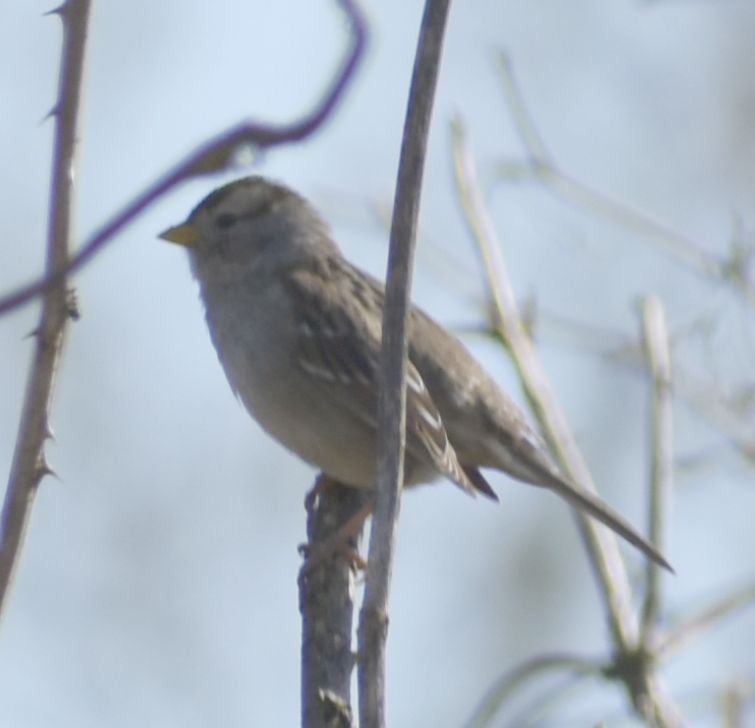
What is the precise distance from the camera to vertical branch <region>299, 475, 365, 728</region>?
2.41 metres

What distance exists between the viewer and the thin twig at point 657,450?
3.20 meters

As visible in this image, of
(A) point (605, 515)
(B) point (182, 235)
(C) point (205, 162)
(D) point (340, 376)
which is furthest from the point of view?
(B) point (182, 235)

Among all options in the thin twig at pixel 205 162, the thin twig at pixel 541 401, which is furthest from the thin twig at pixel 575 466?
the thin twig at pixel 205 162

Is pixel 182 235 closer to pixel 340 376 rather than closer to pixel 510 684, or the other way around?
pixel 340 376

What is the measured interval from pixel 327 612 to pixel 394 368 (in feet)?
4.72

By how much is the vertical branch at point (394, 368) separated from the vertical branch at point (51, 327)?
0.41 m

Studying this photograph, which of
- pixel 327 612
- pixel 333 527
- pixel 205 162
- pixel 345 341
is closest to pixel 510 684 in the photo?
pixel 327 612

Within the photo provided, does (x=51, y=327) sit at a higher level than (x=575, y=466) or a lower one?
lower

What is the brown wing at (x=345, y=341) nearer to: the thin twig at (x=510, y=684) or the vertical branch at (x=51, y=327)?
the thin twig at (x=510, y=684)

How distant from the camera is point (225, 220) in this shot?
5430mm

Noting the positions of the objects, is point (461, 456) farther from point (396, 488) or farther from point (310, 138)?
point (310, 138)

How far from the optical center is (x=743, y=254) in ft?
14.8

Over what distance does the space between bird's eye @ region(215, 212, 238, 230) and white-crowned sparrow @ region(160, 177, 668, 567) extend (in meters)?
0.21

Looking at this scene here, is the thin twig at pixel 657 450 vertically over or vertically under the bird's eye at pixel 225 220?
under
